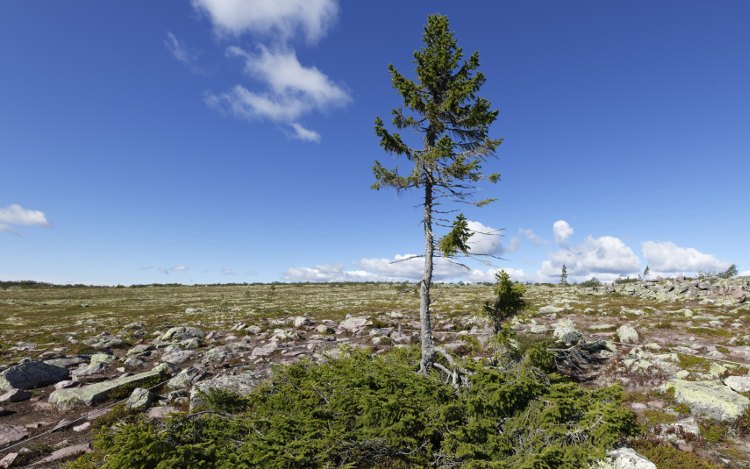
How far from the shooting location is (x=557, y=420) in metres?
6.78

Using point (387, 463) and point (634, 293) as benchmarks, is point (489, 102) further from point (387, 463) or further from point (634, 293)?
point (634, 293)

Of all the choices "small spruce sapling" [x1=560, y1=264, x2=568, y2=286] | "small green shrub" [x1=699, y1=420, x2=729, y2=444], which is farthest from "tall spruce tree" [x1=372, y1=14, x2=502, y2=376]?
"small spruce sapling" [x1=560, y1=264, x2=568, y2=286]

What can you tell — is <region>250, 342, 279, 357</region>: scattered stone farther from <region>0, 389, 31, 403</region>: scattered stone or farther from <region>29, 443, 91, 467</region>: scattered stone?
<region>29, 443, 91, 467</region>: scattered stone

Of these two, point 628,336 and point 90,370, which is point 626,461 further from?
point 90,370

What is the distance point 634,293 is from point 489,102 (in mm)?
63960

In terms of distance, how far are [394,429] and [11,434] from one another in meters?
12.7

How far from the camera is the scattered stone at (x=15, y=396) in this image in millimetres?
13184

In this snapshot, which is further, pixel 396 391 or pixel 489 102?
pixel 489 102

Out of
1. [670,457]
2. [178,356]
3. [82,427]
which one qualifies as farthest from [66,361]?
[670,457]

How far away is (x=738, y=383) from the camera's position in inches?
479

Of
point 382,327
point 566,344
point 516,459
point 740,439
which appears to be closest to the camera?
point 516,459

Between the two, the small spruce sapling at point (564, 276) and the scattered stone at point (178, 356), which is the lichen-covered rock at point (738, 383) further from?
the small spruce sapling at point (564, 276)

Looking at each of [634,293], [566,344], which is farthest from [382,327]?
[634,293]

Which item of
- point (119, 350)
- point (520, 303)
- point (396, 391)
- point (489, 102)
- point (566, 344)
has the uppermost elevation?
point (489, 102)
